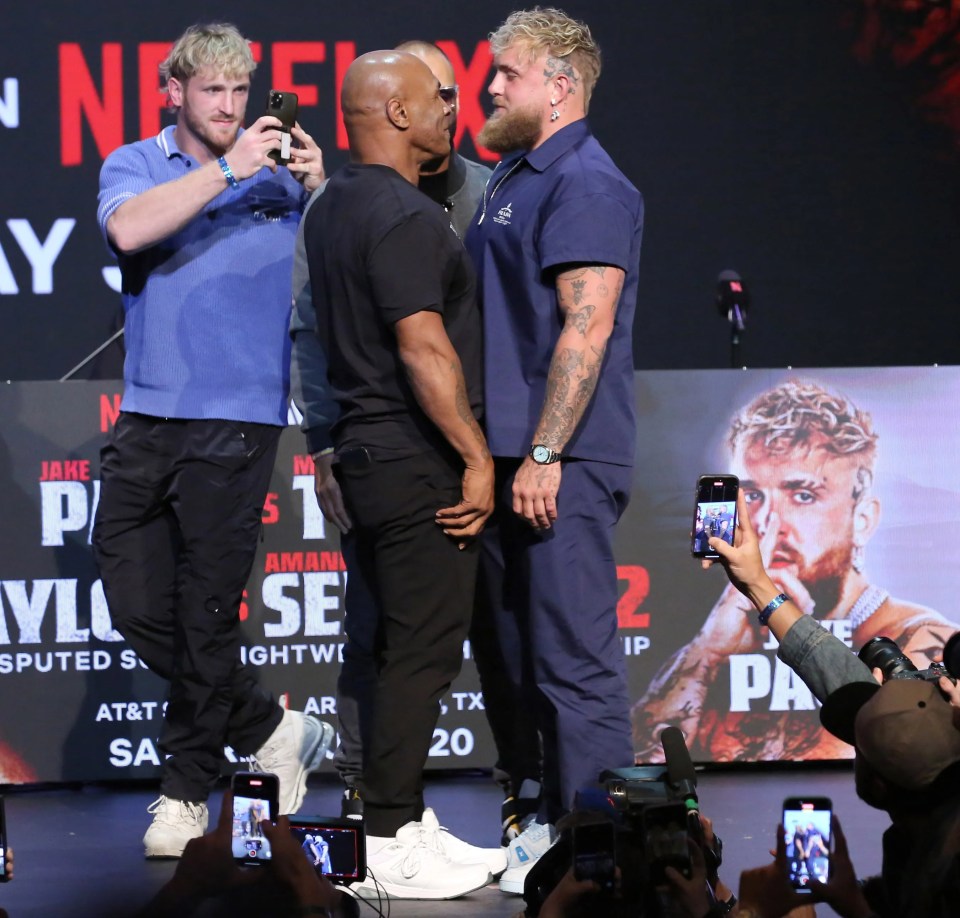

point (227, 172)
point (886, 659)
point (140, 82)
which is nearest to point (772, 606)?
point (886, 659)

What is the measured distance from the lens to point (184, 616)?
3445 millimetres

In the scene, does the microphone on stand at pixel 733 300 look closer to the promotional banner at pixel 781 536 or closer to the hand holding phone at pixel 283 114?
the promotional banner at pixel 781 536

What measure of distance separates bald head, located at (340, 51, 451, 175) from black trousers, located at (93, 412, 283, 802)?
785mm

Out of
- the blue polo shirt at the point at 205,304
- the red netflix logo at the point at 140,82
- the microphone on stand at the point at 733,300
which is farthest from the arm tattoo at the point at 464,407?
the red netflix logo at the point at 140,82

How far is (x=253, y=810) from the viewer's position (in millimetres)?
2293

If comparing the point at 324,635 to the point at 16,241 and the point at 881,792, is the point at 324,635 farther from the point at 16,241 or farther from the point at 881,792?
the point at 16,241

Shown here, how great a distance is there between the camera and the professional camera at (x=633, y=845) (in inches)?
73.0

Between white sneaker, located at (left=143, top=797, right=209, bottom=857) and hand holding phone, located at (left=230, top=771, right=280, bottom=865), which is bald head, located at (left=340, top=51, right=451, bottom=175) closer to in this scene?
hand holding phone, located at (left=230, top=771, right=280, bottom=865)

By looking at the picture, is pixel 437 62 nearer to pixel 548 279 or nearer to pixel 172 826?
pixel 548 279

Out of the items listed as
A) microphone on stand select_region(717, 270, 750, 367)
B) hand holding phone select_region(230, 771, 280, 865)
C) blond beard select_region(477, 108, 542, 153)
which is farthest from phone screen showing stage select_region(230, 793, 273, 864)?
microphone on stand select_region(717, 270, 750, 367)

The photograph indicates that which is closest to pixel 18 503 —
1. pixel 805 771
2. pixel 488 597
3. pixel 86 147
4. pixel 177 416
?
pixel 177 416

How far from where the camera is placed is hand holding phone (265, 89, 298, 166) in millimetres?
3449

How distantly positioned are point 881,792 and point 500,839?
165cm

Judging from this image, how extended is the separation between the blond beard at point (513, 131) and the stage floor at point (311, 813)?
1504 mm
